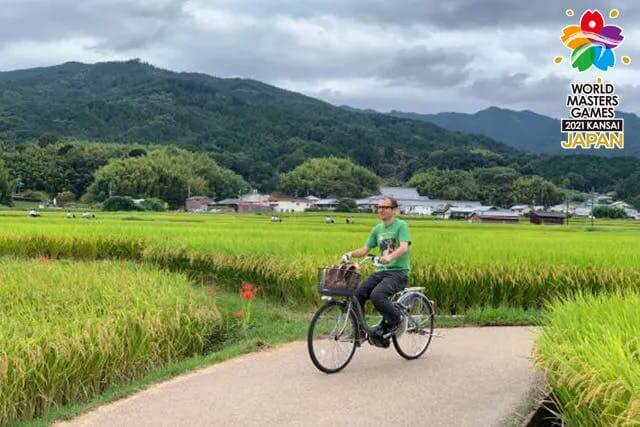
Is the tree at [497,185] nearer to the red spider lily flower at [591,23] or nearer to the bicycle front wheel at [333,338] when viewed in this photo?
the red spider lily flower at [591,23]

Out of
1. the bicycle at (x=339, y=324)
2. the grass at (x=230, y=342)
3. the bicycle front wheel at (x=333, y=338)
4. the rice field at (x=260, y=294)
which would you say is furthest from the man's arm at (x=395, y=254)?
the grass at (x=230, y=342)

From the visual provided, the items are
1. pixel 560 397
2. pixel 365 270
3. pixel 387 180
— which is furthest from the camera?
pixel 387 180

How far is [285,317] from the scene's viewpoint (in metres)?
11.2

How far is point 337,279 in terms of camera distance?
6.86m

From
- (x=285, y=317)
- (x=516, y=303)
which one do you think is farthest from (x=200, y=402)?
(x=516, y=303)

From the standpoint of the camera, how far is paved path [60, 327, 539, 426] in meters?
5.46

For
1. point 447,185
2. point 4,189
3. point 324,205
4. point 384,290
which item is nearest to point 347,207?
point 324,205

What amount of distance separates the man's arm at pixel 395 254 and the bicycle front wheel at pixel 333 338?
0.63 meters

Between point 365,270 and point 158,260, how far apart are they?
668cm

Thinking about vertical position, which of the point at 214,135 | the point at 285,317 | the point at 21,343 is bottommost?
the point at 285,317

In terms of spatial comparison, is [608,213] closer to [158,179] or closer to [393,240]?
[158,179]

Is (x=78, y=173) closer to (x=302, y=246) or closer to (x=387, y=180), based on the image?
(x=387, y=180)

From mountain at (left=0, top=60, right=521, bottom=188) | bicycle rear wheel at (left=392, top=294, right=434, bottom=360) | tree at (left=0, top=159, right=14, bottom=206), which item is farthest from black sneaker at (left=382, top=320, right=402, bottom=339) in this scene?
mountain at (left=0, top=60, right=521, bottom=188)

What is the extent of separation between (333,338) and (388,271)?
0.97 m
